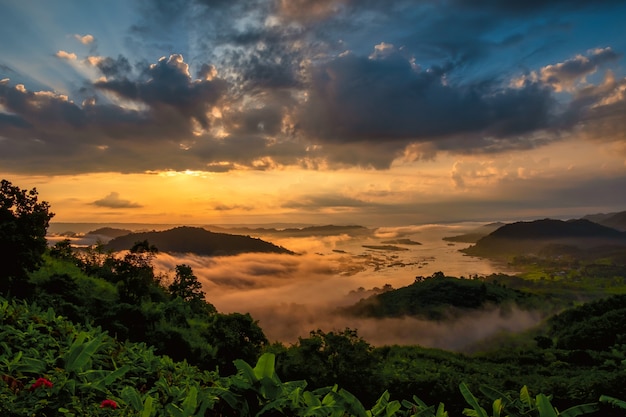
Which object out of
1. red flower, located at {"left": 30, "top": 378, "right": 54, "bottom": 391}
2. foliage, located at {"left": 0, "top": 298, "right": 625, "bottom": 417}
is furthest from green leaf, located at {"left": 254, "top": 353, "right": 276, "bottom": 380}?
red flower, located at {"left": 30, "top": 378, "right": 54, "bottom": 391}

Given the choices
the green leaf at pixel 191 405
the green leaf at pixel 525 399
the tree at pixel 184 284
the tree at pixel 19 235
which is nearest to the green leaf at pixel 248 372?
the green leaf at pixel 191 405

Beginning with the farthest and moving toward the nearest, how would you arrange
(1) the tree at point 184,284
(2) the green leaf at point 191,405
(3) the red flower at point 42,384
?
(1) the tree at point 184,284, (3) the red flower at point 42,384, (2) the green leaf at point 191,405

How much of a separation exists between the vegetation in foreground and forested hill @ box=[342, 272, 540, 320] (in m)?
103

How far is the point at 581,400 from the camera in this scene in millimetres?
28125

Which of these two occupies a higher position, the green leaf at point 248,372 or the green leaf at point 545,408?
the green leaf at point 248,372

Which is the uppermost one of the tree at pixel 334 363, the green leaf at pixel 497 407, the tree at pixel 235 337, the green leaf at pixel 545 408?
the green leaf at pixel 545 408

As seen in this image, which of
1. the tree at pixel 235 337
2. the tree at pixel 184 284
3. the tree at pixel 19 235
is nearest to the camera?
the tree at pixel 19 235

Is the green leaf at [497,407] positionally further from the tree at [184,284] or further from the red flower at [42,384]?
the tree at [184,284]

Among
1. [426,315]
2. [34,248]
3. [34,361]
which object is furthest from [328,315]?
[34,361]

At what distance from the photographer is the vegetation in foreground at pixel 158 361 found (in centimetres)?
295

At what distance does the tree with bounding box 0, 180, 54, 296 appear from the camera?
55.2ft

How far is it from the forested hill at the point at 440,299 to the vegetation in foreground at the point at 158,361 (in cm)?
10278

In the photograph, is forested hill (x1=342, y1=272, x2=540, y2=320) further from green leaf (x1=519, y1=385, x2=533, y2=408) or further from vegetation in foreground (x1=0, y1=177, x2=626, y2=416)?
green leaf (x1=519, y1=385, x2=533, y2=408)

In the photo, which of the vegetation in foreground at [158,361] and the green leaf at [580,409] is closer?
the green leaf at [580,409]
